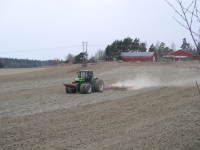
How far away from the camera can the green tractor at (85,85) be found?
610 inches

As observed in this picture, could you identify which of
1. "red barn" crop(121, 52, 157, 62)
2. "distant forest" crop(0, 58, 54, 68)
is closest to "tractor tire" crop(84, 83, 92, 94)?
"red barn" crop(121, 52, 157, 62)

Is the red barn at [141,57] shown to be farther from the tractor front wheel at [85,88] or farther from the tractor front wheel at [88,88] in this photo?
the tractor front wheel at [85,88]

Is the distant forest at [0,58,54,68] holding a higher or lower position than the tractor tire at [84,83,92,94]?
higher

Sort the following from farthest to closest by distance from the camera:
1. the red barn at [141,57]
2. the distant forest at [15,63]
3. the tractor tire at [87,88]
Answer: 1. the distant forest at [15,63]
2. the red barn at [141,57]
3. the tractor tire at [87,88]

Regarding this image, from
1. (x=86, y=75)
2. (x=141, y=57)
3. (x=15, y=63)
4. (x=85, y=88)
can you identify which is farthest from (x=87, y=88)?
(x=15, y=63)

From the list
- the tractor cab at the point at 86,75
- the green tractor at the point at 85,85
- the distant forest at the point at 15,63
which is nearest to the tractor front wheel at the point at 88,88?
the green tractor at the point at 85,85

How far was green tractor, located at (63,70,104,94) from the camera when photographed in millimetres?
15484

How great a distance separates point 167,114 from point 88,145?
4277 millimetres

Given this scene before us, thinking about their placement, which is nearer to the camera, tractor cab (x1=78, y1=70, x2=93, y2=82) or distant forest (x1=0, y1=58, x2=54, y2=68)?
tractor cab (x1=78, y1=70, x2=93, y2=82)

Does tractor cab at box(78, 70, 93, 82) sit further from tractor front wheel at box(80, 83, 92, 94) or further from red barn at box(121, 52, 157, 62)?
red barn at box(121, 52, 157, 62)

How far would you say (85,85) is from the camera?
609 inches

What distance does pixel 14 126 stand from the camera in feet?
26.0

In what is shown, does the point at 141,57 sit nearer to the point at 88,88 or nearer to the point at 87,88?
the point at 88,88

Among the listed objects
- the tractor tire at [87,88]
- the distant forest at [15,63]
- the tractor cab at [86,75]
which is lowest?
the tractor tire at [87,88]
